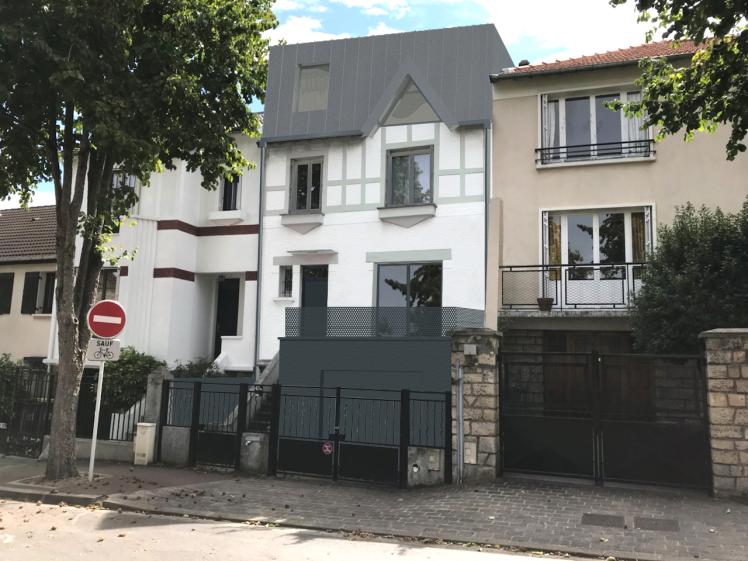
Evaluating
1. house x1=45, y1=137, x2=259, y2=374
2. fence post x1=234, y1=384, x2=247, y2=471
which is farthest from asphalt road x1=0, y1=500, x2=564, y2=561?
house x1=45, y1=137, x2=259, y2=374

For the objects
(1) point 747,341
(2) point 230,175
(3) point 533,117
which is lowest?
(1) point 747,341

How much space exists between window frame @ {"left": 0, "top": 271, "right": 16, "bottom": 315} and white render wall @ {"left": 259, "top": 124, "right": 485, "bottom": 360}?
434 inches

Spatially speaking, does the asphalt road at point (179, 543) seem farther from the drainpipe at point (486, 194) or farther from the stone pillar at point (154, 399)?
the drainpipe at point (486, 194)

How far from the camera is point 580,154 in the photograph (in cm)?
1580

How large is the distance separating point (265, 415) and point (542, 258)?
7830mm

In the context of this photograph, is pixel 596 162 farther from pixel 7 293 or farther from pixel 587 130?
pixel 7 293

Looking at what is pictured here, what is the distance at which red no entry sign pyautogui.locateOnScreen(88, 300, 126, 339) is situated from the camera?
35.0 ft

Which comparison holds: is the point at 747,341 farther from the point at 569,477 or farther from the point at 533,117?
the point at 533,117

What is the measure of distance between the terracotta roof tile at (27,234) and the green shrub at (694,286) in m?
18.9

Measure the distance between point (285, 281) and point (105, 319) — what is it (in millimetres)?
7965

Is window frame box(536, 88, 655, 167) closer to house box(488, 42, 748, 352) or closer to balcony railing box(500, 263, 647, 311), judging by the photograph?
house box(488, 42, 748, 352)

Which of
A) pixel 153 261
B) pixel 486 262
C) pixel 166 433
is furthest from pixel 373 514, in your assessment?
pixel 153 261

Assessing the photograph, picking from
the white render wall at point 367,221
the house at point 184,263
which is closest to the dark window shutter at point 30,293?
the house at point 184,263

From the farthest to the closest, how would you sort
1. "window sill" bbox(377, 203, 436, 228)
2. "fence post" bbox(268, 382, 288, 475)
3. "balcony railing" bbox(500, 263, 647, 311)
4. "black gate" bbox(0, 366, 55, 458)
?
"window sill" bbox(377, 203, 436, 228) < "balcony railing" bbox(500, 263, 647, 311) < "black gate" bbox(0, 366, 55, 458) < "fence post" bbox(268, 382, 288, 475)
